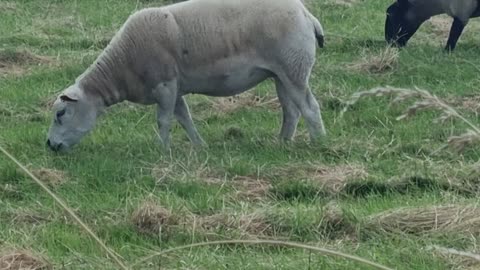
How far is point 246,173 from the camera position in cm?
752

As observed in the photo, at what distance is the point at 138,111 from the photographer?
997cm

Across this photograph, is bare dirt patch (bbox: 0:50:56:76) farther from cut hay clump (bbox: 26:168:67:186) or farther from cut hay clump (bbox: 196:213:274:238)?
cut hay clump (bbox: 196:213:274:238)

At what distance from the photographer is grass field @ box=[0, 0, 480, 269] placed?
5586 mm

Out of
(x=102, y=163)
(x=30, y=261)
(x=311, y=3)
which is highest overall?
(x=30, y=261)

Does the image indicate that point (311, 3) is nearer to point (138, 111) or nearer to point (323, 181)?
point (138, 111)

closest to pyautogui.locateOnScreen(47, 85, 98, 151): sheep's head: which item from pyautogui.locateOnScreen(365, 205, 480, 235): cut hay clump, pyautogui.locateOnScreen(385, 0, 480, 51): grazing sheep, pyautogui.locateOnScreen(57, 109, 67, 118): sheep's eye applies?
pyautogui.locateOnScreen(57, 109, 67, 118): sheep's eye

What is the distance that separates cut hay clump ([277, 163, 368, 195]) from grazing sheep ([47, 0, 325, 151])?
1010mm

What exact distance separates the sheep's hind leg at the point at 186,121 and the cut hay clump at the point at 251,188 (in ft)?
4.29

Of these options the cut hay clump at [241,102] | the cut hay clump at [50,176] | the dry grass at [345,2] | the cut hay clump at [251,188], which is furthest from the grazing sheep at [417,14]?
the cut hay clump at [50,176]

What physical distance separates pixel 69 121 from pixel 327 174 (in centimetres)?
224

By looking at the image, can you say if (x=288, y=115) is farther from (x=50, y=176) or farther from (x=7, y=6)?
(x=7, y=6)

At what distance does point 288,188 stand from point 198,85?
1.73 m

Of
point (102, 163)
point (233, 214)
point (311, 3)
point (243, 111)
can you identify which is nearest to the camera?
point (233, 214)

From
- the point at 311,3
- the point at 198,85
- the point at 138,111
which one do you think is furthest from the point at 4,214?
the point at 311,3
